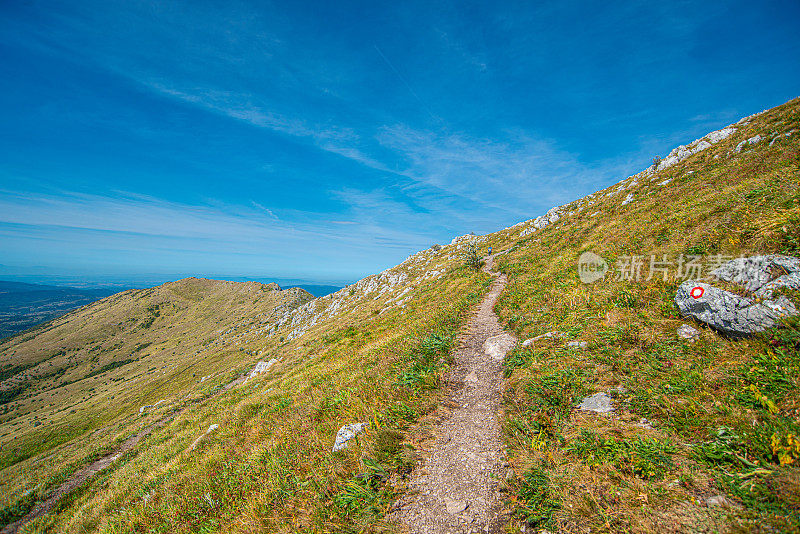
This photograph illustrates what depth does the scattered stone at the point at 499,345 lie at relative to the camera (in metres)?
10.6

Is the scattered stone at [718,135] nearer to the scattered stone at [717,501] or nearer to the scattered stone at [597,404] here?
the scattered stone at [597,404]

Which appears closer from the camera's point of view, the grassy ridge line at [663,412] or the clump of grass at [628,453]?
the grassy ridge line at [663,412]

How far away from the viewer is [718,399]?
17.4 feet

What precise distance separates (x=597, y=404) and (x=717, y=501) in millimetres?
2505

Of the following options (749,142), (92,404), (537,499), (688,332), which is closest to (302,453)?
(537,499)

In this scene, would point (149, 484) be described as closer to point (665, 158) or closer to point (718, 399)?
point (718, 399)

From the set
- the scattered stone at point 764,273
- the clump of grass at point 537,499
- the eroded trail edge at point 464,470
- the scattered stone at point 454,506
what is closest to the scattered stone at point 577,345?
the eroded trail edge at point 464,470

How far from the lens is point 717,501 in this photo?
12.9 feet

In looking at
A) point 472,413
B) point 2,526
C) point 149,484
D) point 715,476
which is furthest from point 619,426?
point 2,526

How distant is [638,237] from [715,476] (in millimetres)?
14276

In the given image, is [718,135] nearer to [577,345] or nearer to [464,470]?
[577,345]

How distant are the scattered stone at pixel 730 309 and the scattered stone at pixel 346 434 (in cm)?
929

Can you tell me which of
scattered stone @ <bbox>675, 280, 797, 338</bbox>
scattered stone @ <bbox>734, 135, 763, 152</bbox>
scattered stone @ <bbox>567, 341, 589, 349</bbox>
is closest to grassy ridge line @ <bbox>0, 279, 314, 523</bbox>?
scattered stone @ <bbox>567, 341, 589, 349</bbox>

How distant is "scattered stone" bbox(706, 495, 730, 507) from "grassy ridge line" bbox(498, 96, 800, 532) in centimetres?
2
